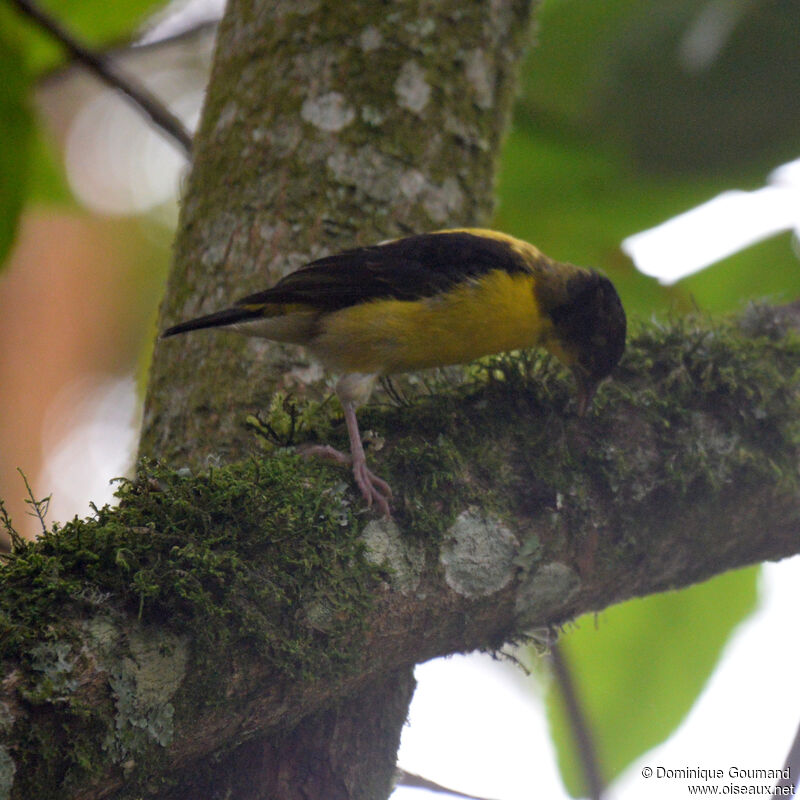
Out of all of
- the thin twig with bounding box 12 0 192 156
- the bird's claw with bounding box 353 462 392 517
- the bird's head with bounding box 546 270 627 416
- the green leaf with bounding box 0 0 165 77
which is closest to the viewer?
the bird's claw with bounding box 353 462 392 517

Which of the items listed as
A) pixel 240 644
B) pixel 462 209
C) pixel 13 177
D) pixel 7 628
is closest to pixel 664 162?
pixel 462 209

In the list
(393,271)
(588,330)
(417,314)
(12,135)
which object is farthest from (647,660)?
(12,135)

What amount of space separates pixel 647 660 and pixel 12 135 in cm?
310

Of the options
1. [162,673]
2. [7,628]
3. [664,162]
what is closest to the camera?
[7,628]

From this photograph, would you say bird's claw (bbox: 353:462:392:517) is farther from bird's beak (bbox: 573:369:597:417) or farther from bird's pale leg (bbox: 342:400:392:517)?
bird's beak (bbox: 573:369:597:417)

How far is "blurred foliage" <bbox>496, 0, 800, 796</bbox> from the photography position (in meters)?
3.53

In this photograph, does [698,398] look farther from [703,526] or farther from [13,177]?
[13,177]

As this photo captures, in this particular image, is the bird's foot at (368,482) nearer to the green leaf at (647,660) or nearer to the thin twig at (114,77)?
the green leaf at (647,660)

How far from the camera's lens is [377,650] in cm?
218

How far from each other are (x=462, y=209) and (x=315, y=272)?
2.24ft

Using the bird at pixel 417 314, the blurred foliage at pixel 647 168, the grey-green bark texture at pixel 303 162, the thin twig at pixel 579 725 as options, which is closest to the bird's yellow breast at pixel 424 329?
the bird at pixel 417 314

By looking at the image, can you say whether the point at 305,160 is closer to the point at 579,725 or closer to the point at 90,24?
the point at 90,24

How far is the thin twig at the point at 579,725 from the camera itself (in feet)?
8.75

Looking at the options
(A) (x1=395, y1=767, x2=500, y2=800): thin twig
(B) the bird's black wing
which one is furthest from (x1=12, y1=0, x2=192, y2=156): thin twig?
(A) (x1=395, y1=767, x2=500, y2=800): thin twig
